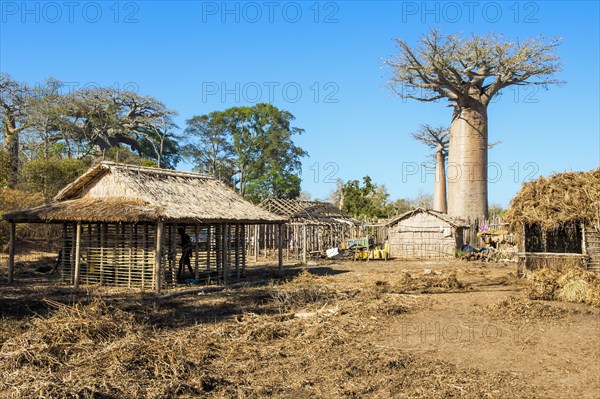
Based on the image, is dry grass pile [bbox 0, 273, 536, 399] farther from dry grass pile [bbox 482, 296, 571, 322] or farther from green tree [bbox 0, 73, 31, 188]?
green tree [bbox 0, 73, 31, 188]

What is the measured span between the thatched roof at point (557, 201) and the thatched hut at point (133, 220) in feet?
23.4

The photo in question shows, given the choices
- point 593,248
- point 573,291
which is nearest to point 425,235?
point 593,248

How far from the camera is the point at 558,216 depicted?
14047mm

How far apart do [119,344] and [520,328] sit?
637 centimetres

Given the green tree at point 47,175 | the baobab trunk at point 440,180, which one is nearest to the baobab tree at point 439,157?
the baobab trunk at point 440,180

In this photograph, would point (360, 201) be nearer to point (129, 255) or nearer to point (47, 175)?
point (47, 175)

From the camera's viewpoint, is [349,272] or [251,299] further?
[349,272]

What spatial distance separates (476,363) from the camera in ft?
23.2

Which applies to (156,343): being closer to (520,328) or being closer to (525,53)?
(520,328)

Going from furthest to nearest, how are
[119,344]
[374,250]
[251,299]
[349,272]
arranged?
[374,250] < [349,272] < [251,299] < [119,344]

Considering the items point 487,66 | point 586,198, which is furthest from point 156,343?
point 487,66

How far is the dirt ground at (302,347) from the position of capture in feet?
19.8

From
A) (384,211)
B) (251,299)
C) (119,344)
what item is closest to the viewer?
(119,344)

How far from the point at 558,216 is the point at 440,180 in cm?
3278
